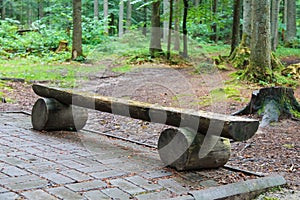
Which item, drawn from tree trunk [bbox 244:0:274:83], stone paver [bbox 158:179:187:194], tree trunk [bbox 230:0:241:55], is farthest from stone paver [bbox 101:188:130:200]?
tree trunk [bbox 230:0:241:55]

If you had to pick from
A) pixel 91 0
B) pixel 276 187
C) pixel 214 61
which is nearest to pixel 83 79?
pixel 214 61

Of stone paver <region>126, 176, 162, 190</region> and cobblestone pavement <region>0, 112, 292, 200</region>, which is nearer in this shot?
cobblestone pavement <region>0, 112, 292, 200</region>

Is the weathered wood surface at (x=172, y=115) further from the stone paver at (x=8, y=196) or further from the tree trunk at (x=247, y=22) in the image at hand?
the tree trunk at (x=247, y=22)

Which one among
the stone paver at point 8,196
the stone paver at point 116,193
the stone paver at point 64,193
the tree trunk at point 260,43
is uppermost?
the tree trunk at point 260,43

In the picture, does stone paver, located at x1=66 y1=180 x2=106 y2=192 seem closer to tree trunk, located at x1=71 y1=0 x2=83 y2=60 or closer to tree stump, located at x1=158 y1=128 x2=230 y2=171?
tree stump, located at x1=158 y1=128 x2=230 y2=171

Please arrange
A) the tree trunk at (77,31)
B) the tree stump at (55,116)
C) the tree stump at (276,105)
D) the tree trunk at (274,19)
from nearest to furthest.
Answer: the tree stump at (55,116) → the tree stump at (276,105) → the tree trunk at (77,31) → the tree trunk at (274,19)

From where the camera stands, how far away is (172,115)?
181 inches

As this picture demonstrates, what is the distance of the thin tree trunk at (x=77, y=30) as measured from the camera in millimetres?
16484

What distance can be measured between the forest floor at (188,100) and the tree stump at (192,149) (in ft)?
0.99

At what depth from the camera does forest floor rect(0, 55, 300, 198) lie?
5.60 m

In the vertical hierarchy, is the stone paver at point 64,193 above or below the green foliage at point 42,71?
below

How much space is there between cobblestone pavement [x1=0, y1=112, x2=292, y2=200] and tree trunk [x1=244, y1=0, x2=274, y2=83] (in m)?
A: 6.69

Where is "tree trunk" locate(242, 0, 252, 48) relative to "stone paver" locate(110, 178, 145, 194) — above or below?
above

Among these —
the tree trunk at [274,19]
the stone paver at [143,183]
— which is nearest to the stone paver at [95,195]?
the stone paver at [143,183]
